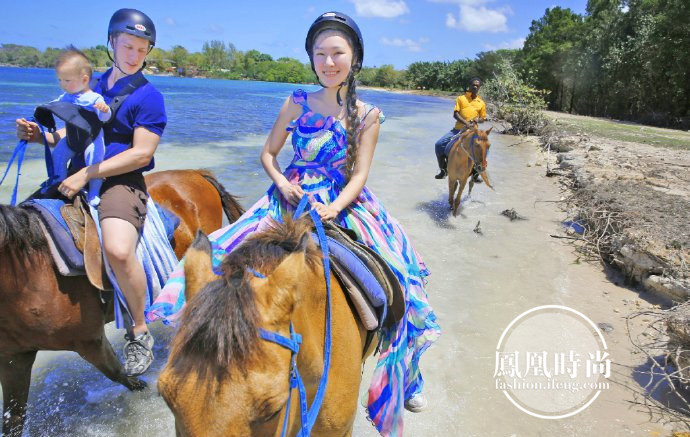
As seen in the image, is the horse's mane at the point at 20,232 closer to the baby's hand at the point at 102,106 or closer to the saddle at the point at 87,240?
the saddle at the point at 87,240

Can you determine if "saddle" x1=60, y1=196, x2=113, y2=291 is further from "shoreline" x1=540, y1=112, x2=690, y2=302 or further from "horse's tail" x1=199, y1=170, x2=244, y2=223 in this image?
"shoreline" x1=540, y1=112, x2=690, y2=302

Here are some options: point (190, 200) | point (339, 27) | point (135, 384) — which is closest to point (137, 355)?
point (135, 384)

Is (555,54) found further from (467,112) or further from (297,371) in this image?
(297,371)

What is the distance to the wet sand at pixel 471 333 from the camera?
3254 millimetres

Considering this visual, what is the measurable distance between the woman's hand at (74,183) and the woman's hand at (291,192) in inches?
55.7

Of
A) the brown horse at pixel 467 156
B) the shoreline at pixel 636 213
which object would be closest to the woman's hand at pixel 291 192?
the shoreline at pixel 636 213

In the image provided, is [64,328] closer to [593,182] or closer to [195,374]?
[195,374]

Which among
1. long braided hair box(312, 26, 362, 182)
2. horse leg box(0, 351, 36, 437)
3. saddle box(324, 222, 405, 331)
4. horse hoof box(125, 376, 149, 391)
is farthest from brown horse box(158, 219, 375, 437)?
horse hoof box(125, 376, 149, 391)

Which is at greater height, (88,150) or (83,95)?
(83,95)

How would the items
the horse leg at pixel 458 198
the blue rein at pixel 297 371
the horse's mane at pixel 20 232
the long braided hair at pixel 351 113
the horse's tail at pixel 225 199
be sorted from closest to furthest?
the blue rein at pixel 297 371
the long braided hair at pixel 351 113
the horse's mane at pixel 20 232
the horse's tail at pixel 225 199
the horse leg at pixel 458 198

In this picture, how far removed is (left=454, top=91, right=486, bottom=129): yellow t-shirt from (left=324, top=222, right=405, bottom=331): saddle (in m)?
7.73

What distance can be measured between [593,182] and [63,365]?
998 centimetres

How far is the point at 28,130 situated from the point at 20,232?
780 mm

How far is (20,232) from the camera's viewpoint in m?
2.54
